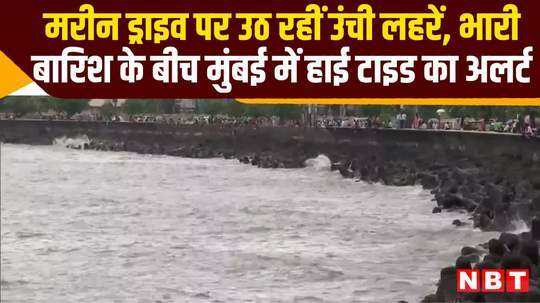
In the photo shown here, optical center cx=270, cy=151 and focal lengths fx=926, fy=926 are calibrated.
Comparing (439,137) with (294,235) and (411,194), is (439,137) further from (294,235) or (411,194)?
(294,235)

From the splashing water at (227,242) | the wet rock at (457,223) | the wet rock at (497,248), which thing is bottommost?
the splashing water at (227,242)

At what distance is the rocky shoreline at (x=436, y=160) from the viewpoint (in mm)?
11672

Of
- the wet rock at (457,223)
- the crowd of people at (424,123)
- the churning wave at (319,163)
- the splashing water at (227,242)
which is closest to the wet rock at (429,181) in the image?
the splashing water at (227,242)

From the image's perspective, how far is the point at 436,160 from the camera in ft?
101

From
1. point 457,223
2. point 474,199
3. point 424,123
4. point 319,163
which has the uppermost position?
point 424,123

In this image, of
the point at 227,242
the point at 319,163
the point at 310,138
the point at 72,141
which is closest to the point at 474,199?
the point at 227,242

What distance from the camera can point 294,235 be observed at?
1789cm

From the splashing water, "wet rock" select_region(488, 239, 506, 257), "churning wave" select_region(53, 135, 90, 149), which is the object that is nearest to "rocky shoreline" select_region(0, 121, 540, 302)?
"wet rock" select_region(488, 239, 506, 257)

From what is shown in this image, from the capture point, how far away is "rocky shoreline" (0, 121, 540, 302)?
460 inches

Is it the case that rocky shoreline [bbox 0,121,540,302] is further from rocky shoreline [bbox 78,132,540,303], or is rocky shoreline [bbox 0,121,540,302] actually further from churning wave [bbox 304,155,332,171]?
churning wave [bbox 304,155,332,171]

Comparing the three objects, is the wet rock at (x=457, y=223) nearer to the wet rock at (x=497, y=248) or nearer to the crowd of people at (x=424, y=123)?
the wet rock at (x=497, y=248)

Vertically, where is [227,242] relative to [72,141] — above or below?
below

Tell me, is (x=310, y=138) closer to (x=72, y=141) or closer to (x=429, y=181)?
(x=429, y=181)

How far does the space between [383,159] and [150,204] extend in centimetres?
1197
